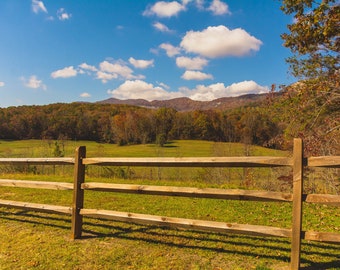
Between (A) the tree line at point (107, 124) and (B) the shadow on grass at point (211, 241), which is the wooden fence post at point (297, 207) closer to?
(B) the shadow on grass at point (211, 241)

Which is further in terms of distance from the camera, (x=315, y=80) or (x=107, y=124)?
(x=107, y=124)

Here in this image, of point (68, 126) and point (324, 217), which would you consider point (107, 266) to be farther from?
point (68, 126)

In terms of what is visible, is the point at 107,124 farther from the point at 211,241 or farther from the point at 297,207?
the point at 297,207

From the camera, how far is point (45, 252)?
14.0ft

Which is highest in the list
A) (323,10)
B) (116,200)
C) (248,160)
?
(323,10)

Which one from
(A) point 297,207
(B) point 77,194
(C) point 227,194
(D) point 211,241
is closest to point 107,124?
(B) point 77,194

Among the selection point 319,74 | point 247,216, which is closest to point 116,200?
point 247,216

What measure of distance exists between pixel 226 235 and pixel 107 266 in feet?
7.68

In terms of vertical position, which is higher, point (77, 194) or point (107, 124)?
point (107, 124)

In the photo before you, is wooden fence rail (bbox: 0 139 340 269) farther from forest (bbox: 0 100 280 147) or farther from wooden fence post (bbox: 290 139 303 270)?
forest (bbox: 0 100 280 147)

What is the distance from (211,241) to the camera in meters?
4.74

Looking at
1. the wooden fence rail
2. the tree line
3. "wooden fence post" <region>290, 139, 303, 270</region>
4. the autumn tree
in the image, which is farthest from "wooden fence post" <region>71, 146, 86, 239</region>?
the tree line

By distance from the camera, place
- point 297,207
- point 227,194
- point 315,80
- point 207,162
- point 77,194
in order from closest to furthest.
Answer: point 297,207 < point 227,194 < point 207,162 < point 77,194 < point 315,80

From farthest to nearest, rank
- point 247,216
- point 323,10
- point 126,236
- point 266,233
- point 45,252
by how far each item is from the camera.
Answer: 1. point 323,10
2. point 247,216
3. point 126,236
4. point 45,252
5. point 266,233
